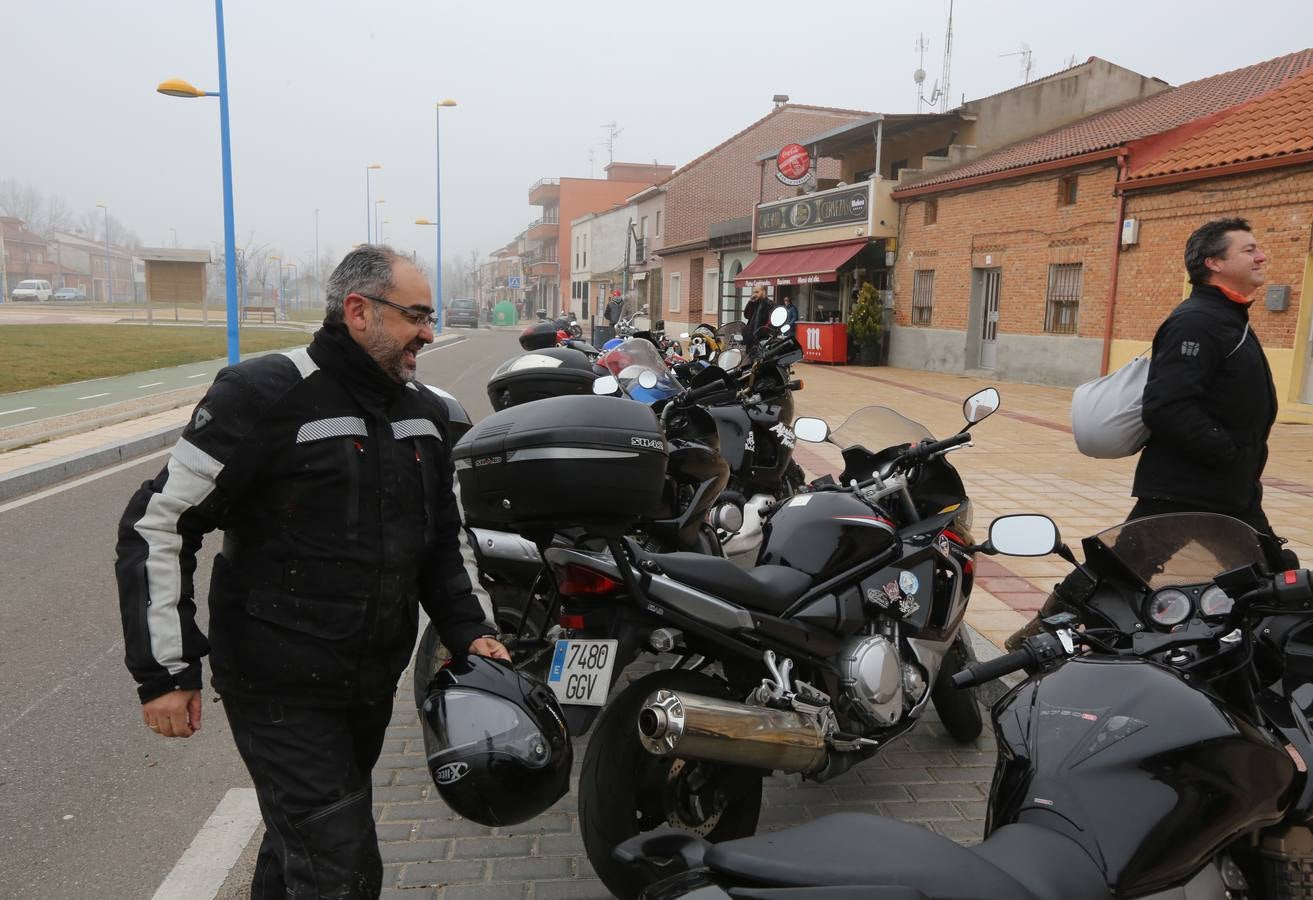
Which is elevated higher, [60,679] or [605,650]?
[605,650]

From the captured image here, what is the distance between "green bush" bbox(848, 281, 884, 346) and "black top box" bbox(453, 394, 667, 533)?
21.3 meters

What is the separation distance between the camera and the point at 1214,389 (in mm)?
3523

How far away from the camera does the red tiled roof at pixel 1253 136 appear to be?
1350 cm

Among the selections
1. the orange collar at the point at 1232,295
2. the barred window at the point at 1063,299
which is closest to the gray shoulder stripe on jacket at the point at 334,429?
the orange collar at the point at 1232,295

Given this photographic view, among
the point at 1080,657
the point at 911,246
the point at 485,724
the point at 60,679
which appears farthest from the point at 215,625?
the point at 911,246

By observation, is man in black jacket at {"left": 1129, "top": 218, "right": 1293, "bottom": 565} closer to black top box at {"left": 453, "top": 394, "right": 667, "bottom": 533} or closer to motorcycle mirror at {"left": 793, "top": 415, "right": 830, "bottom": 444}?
motorcycle mirror at {"left": 793, "top": 415, "right": 830, "bottom": 444}

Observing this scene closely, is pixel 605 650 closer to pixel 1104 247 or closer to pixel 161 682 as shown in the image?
pixel 161 682

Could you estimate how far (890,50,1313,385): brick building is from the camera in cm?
1761

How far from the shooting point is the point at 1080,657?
1915mm

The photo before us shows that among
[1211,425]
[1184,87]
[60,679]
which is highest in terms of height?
[1184,87]

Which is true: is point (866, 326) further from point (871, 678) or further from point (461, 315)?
point (461, 315)

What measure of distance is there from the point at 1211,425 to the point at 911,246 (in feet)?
68.4

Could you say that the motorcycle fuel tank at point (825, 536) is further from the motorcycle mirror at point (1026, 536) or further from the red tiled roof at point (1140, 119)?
the red tiled roof at point (1140, 119)

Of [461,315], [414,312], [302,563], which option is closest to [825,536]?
[414,312]
